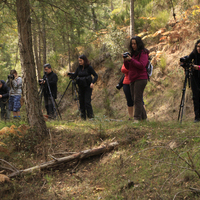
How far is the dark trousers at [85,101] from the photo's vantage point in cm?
607

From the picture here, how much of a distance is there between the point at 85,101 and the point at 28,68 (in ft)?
7.08

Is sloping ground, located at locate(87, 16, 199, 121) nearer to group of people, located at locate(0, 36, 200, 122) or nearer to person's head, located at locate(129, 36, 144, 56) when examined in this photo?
group of people, located at locate(0, 36, 200, 122)

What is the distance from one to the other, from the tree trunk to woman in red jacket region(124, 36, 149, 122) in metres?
2.17

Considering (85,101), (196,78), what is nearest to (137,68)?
(196,78)

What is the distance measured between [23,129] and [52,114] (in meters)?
2.54

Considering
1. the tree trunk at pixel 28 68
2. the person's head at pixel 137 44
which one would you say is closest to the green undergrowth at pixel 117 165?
the tree trunk at pixel 28 68

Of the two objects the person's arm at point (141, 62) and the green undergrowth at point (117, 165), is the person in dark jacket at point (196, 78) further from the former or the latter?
the person's arm at point (141, 62)

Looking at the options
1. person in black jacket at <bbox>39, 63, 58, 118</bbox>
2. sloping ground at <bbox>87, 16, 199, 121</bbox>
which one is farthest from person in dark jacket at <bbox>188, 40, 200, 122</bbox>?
person in black jacket at <bbox>39, 63, 58, 118</bbox>

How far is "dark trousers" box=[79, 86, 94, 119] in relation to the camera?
19.9 ft

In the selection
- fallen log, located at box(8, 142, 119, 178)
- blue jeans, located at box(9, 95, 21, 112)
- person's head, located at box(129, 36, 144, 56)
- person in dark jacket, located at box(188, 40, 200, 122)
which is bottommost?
fallen log, located at box(8, 142, 119, 178)

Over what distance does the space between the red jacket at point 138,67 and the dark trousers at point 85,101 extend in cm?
173

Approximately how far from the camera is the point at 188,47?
8359 mm

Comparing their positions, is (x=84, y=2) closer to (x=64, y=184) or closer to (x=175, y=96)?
(x=64, y=184)

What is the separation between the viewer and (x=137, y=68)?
15.3 feet
